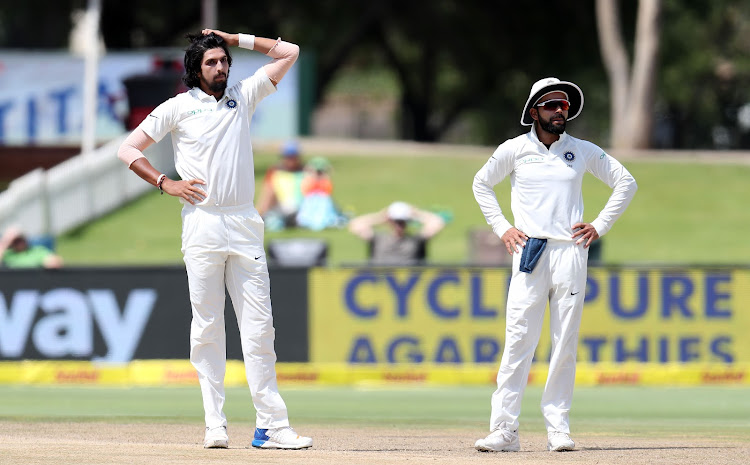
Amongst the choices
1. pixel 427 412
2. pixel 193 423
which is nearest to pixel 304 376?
pixel 427 412

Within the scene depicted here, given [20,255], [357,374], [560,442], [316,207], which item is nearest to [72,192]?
[316,207]

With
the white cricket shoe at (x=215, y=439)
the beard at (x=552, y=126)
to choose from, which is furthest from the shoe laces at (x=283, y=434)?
the beard at (x=552, y=126)

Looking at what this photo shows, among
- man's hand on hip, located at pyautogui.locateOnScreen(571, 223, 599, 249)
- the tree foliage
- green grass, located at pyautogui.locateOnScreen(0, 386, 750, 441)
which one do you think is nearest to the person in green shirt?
green grass, located at pyautogui.locateOnScreen(0, 386, 750, 441)

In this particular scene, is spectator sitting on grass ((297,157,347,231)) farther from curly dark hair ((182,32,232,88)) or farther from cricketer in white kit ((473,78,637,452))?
curly dark hair ((182,32,232,88))

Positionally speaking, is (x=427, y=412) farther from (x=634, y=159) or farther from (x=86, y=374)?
(x=634, y=159)

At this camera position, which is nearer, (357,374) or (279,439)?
(279,439)

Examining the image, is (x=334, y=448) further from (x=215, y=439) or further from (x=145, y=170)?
(x=145, y=170)

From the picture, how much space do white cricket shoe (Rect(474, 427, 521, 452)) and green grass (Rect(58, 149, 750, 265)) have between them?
11.9m

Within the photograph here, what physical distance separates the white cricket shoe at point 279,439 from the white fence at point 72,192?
14054 mm

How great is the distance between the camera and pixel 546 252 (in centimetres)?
833

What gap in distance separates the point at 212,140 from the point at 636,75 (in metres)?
26.0

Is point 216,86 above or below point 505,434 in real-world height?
above

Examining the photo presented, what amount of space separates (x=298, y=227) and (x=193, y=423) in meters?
12.4

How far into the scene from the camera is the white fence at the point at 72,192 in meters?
22.2
